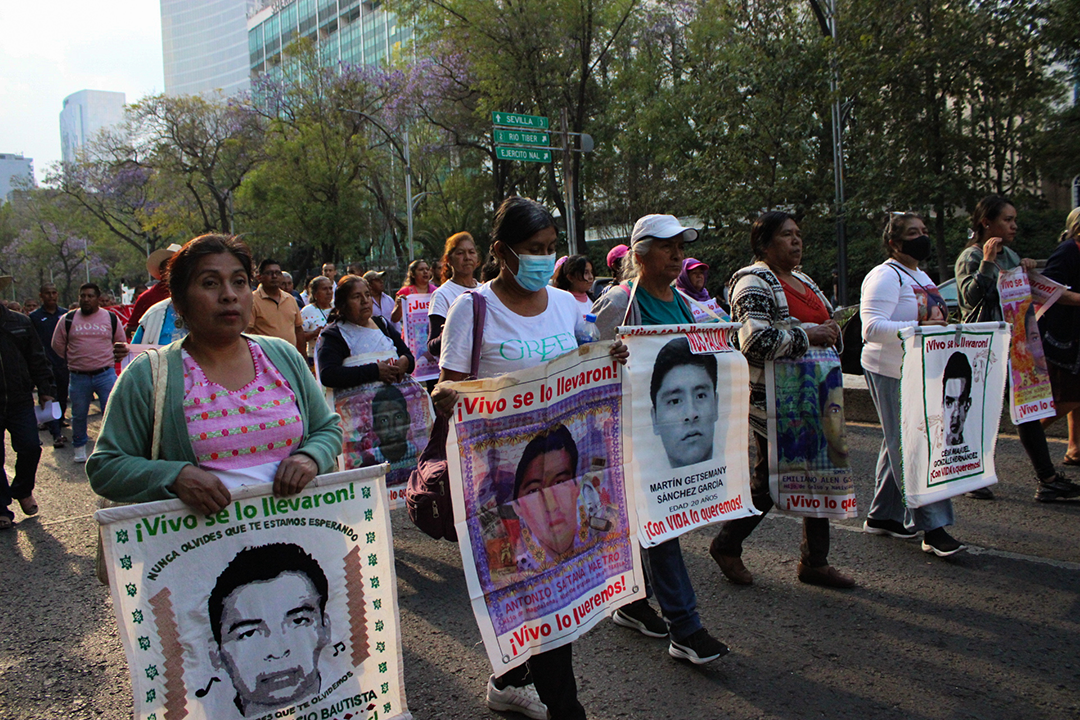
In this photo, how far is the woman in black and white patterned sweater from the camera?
163 inches

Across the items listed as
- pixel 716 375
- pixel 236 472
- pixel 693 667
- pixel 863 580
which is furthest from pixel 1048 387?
pixel 236 472

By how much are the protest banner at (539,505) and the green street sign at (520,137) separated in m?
18.6

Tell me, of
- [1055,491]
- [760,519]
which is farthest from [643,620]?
[1055,491]

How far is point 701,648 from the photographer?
3.48 metres

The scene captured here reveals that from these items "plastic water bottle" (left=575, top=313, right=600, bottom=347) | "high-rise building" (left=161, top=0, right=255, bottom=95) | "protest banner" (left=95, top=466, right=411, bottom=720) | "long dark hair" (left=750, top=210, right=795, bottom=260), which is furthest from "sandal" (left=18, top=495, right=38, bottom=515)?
"high-rise building" (left=161, top=0, right=255, bottom=95)

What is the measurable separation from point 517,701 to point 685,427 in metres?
1.40

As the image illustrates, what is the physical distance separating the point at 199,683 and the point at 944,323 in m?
4.35

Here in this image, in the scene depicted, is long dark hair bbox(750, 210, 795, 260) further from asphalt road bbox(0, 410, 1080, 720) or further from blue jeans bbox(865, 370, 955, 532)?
asphalt road bbox(0, 410, 1080, 720)

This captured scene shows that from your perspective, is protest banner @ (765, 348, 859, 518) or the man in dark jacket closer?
protest banner @ (765, 348, 859, 518)

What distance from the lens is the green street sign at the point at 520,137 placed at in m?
21.0

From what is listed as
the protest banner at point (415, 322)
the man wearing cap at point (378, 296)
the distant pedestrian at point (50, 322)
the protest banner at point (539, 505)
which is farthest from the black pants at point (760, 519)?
the distant pedestrian at point (50, 322)

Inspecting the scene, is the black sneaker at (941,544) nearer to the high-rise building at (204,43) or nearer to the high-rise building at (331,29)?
the high-rise building at (331,29)

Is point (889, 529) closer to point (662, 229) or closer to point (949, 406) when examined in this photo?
point (949, 406)

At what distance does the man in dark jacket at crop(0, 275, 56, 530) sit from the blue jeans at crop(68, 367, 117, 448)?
94.9 inches
